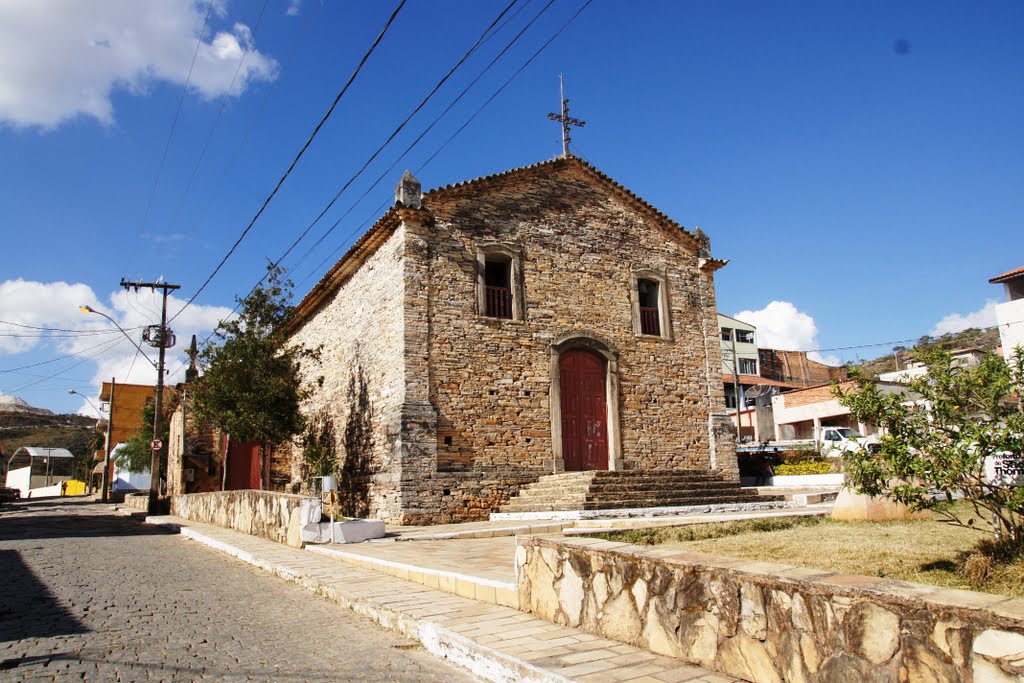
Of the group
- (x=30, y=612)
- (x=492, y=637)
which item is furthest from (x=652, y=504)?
(x=30, y=612)

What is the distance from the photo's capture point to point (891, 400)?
5.69 m

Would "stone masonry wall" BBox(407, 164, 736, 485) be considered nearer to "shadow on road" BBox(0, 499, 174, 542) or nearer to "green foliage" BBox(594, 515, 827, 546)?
"green foliage" BBox(594, 515, 827, 546)

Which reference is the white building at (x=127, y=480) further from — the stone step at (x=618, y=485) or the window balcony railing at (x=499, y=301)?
the stone step at (x=618, y=485)

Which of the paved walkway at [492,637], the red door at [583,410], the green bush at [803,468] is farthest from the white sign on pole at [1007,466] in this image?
the green bush at [803,468]

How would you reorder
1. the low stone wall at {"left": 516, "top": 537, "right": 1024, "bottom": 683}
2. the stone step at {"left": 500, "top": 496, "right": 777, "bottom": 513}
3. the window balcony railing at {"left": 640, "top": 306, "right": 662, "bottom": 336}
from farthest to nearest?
the window balcony railing at {"left": 640, "top": 306, "right": 662, "bottom": 336}
the stone step at {"left": 500, "top": 496, "right": 777, "bottom": 513}
the low stone wall at {"left": 516, "top": 537, "right": 1024, "bottom": 683}

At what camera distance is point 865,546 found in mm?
6902

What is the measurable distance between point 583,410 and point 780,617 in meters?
13.8

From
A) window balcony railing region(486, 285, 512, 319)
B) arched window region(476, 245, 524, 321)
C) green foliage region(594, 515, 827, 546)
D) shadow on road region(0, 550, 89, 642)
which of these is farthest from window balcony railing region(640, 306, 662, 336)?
shadow on road region(0, 550, 89, 642)

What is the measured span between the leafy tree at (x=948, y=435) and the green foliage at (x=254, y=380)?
16.4 metres

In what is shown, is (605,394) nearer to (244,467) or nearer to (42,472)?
(244,467)

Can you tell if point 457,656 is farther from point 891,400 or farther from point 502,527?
point 502,527

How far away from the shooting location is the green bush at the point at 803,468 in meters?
21.4

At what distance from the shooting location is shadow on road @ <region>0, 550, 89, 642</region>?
5574 mm

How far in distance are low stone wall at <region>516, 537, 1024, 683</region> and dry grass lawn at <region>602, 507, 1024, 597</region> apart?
6.00 ft
